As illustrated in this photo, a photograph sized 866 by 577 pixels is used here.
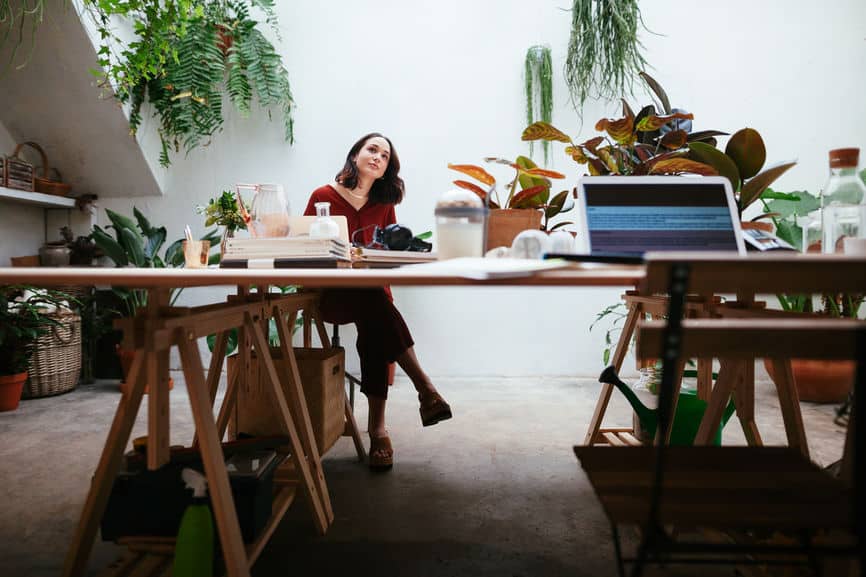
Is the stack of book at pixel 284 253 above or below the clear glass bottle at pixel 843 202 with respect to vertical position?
below

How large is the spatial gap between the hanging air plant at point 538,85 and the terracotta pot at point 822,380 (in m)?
1.94

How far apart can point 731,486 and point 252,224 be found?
112 cm

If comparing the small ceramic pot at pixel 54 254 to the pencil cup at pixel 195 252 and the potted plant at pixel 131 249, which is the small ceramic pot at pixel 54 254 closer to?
the potted plant at pixel 131 249

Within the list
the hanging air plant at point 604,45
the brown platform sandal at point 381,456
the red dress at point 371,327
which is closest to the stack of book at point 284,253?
the red dress at point 371,327

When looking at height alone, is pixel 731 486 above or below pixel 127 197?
below

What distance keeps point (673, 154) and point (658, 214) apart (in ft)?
1.30

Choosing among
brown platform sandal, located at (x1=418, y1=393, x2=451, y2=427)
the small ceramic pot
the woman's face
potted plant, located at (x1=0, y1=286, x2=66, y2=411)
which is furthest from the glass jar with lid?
the small ceramic pot

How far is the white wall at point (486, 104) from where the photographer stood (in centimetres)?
326

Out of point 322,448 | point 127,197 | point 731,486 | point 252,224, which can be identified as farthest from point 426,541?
point 127,197

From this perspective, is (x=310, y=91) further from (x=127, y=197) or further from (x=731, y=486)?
(x=731, y=486)

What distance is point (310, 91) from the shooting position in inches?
135

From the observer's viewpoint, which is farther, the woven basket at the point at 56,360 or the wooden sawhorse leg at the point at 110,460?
the woven basket at the point at 56,360

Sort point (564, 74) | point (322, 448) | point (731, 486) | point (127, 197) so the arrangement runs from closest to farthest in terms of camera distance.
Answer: point (731, 486)
point (322, 448)
point (564, 74)
point (127, 197)

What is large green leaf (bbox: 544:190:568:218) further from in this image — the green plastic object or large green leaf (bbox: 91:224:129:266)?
large green leaf (bbox: 91:224:129:266)
